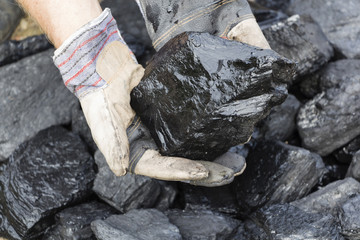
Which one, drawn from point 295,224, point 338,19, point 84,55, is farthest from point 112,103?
point 338,19

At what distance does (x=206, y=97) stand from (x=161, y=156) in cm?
40

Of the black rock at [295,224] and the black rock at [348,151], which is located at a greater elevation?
the black rock at [295,224]

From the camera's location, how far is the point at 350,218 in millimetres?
2385

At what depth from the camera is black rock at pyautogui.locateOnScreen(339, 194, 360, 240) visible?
236 cm

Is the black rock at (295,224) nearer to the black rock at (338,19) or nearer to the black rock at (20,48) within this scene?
the black rock at (338,19)

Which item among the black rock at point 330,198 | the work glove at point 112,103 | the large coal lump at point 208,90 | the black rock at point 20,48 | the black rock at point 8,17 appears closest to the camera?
the large coal lump at point 208,90

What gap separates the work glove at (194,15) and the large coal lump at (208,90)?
38cm

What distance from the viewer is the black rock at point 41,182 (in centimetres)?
269

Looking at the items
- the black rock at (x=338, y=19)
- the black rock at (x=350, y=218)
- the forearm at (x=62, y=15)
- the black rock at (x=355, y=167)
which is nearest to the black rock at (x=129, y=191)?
the forearm at (x=62, y=15)

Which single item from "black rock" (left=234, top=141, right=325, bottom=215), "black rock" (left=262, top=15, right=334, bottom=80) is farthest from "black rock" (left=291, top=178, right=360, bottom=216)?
"black rock" (left=262, top=15, right=334, bottom=80)

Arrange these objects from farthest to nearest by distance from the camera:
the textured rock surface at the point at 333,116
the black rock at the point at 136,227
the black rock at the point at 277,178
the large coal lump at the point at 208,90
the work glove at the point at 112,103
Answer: the textured rock surface at the point at 333,116 < the black rock at the point at 277,178 < the black rock at the point at 136,227 < the work glove at the point at 112,103 < the large coal lump at the point at 208,90

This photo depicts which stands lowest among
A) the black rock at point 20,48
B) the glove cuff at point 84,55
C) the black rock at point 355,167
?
the black rock at point 355,167

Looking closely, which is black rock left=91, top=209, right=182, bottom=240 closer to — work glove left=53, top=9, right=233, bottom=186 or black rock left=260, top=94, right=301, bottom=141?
work glove left=53, top=9, right=233, bottom=186

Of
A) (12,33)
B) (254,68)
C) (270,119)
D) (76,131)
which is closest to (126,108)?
(254,68)
